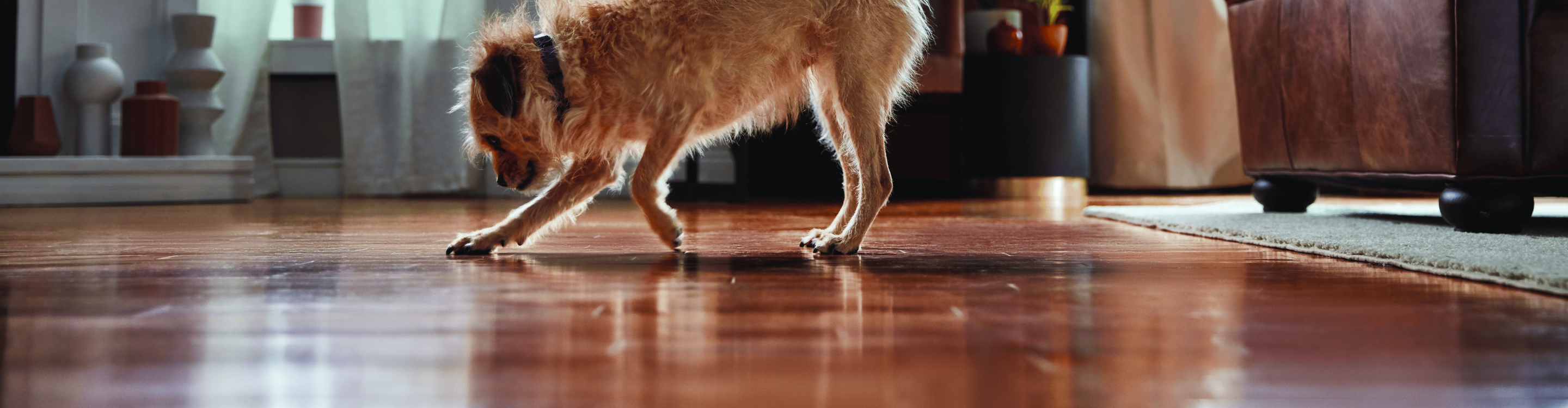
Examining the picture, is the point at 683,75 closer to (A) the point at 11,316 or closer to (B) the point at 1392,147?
(A) the point at 11,316

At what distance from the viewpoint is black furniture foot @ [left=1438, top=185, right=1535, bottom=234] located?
1720 millimetres

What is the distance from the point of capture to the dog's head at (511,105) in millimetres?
1513

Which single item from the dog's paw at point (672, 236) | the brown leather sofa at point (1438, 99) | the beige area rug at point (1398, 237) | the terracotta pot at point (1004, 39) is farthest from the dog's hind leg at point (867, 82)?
the terracotta pot at point (1004, 39)

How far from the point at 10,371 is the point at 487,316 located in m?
0.34

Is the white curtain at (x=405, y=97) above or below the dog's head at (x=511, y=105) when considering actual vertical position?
above

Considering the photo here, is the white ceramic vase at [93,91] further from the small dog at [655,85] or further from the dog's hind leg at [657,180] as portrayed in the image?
the dog's hind leg at [657,180]

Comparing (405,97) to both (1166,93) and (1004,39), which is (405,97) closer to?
(1004,39)

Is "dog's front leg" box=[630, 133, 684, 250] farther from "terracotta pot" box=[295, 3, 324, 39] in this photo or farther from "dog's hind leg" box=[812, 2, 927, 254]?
"terracotta pot" box=[295, 3, 324, 39]

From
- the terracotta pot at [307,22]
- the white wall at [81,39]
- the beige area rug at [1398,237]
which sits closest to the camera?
the beige area rug at [1398,237]

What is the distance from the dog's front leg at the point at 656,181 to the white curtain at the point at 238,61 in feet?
9.75

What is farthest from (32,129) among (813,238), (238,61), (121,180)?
(813,238)

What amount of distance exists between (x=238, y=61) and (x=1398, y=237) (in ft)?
12.8

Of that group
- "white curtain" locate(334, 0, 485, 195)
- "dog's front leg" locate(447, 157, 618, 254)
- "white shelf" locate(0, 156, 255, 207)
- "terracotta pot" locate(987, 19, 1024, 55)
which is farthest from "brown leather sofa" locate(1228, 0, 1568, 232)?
"white shelf" locate(0, 156, 255, 207)

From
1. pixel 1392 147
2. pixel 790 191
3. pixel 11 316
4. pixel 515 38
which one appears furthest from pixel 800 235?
pixel 790 191
